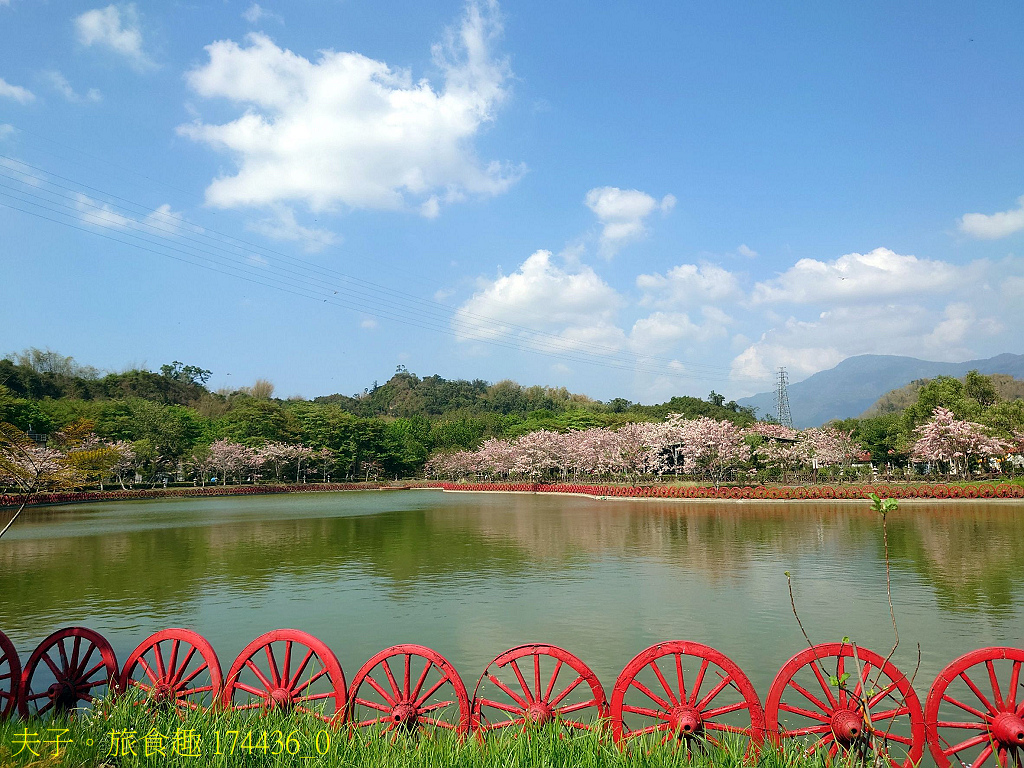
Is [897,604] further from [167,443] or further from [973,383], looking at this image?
[167,443]

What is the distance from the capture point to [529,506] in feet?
128

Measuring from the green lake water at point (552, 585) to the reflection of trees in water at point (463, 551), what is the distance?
0.10m

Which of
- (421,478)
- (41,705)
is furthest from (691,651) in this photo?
(421,478)

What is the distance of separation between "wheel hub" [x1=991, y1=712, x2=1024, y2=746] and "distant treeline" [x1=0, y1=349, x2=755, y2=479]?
2354 inches

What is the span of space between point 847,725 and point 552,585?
30.3 ft

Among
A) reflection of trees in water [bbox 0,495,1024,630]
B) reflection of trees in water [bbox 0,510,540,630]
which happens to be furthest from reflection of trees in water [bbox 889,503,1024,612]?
reflection of trees in water [bbox 0,510,540,630]

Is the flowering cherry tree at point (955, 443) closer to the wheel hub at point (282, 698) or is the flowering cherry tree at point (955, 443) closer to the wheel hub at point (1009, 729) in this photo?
the wheel hub at point (1009, 729)

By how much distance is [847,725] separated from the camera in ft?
16.4

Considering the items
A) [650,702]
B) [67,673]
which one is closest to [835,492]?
[650,702]

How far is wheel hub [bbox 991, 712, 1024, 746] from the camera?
4848 mm

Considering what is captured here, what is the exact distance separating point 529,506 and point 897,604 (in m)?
28.3

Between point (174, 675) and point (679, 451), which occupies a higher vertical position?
point (679, 451)

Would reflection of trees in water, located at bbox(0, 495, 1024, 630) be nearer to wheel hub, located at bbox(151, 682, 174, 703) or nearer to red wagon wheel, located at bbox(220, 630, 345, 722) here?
wheel hub, located at bbox(151, 682, 174, 703)

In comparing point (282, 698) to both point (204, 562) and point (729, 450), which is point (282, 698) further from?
point (729, 450)
